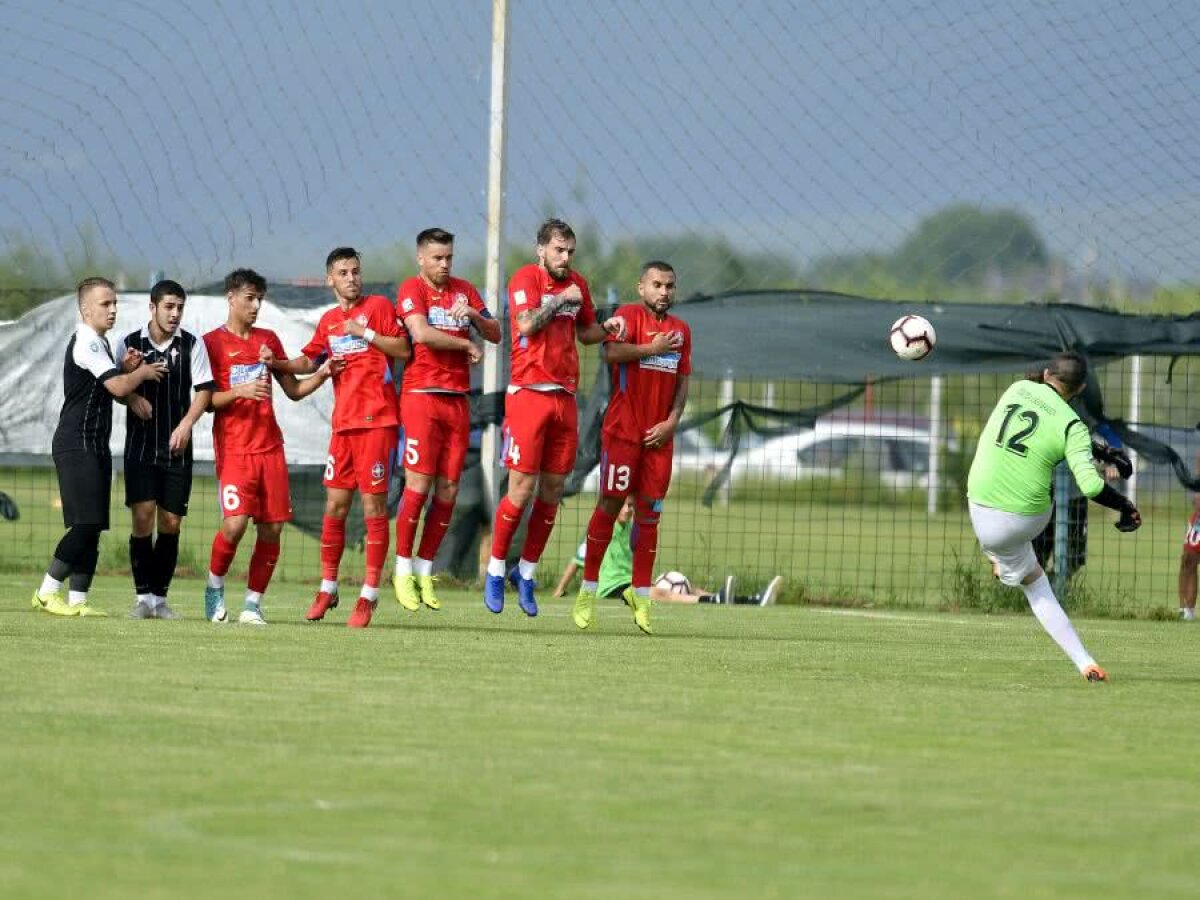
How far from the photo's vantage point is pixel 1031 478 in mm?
10094

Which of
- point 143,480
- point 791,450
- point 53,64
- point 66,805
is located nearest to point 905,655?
point 143,480

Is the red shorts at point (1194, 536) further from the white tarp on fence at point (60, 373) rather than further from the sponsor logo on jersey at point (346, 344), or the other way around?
the sponsor logo on jersey at point (346, 344)

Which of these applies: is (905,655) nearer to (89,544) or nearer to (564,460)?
(564,460)

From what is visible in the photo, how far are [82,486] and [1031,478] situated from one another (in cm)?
568

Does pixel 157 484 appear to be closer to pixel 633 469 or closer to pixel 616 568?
pixel 633 469

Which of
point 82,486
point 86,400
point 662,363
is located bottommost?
point 82,486

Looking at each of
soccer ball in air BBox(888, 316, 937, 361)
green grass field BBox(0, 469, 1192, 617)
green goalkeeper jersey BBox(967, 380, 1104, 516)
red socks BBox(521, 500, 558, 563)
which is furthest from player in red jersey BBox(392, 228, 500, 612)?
green grass field BBox(0, 469, 1192, 617)

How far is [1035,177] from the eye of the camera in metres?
17.5

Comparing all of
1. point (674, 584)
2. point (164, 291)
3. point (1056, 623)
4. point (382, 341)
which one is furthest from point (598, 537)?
point (674, 584)

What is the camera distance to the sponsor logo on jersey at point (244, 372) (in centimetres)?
1219

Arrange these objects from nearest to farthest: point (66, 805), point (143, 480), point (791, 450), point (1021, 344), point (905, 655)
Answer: point (66, 805) < point (905, 655) < point (143, 480) < point (1021, 344) < point (791, 450)

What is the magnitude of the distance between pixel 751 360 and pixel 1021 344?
2178mm

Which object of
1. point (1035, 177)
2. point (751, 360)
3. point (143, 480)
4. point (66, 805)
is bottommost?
point (66, 805)

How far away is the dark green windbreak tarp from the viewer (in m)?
Result: 16.2
